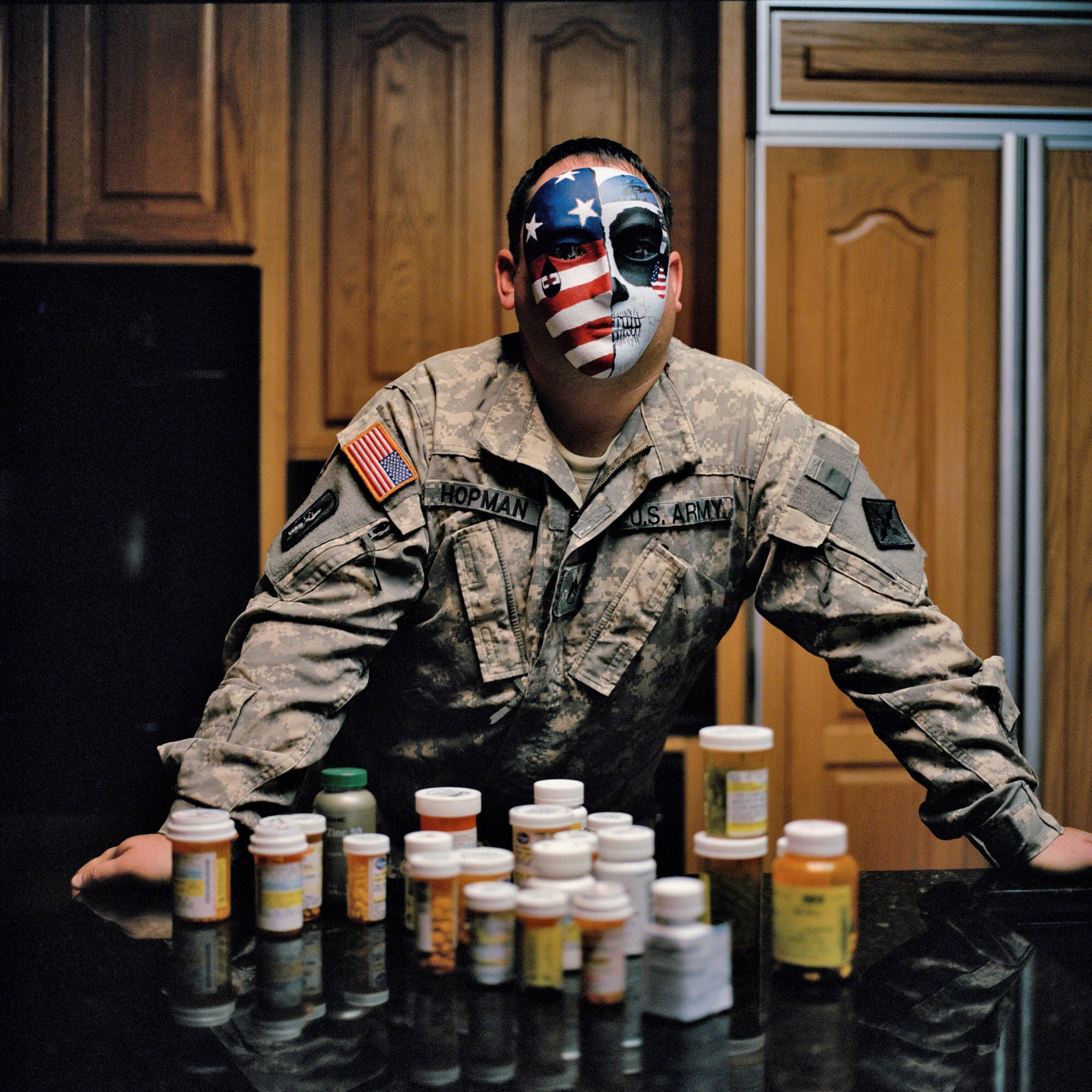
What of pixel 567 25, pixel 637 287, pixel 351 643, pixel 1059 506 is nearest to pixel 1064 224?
pixel 1059 506

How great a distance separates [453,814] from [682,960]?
0.97 ft

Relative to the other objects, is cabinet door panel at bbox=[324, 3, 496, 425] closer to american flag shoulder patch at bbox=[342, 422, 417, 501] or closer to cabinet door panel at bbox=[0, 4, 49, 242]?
cabinet door panel at bbox=[0, 4, 49, 242]

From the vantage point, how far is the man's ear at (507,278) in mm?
1463

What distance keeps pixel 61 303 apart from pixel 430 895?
1.91 m

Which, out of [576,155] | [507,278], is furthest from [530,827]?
[576,155]

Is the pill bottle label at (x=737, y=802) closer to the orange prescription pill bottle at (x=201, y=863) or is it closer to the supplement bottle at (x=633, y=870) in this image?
the supplement bottle at (x=633, y=870)

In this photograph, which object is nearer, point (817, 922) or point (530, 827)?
point (817, 922)

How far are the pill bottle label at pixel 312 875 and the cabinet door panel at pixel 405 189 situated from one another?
164 centimetres

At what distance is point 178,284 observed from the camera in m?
2.42

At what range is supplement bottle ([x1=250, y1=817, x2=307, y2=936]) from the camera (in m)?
0.96

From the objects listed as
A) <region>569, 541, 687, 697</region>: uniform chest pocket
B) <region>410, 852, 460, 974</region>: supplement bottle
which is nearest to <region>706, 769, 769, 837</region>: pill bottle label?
<region>410, 852, 460, 974</region>: supplement bottle

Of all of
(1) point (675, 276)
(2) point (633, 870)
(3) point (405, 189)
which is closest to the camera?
(2) point (633, 870)

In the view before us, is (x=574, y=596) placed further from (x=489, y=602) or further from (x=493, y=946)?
(x=493, y=946)

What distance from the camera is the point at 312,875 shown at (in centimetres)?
101
